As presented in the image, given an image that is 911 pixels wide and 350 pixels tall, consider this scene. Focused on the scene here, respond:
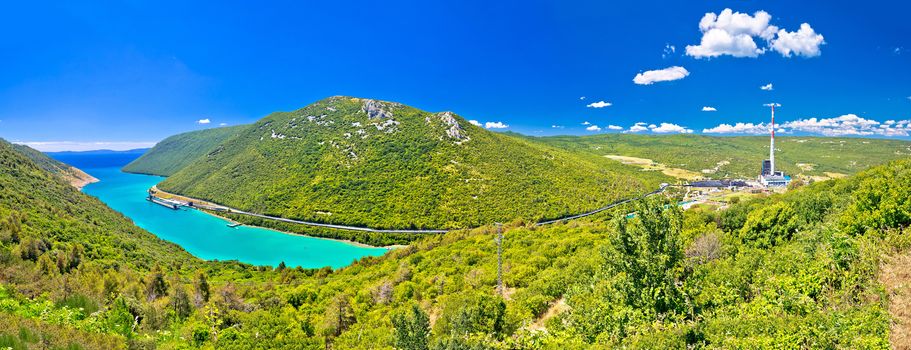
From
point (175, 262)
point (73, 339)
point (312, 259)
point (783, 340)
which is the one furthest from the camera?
point (312, 259)

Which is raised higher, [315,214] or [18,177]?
[18,177]

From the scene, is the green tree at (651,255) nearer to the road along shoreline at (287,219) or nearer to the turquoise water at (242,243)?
the road along shoreline at (287,219)

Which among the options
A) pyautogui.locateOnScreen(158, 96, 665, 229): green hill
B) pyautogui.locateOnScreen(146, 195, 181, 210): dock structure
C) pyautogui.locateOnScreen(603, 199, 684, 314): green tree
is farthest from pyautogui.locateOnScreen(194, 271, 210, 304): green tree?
pyautogui.locateOnScreen(146, 195, 181, 210): dock structure

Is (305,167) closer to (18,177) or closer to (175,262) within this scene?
(18,177)

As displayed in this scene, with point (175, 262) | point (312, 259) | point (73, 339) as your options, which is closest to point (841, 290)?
point (73, 339)

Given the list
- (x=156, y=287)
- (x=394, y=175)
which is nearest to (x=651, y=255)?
(x=156, y=287)

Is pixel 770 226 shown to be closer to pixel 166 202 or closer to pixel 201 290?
pixel 201 290
